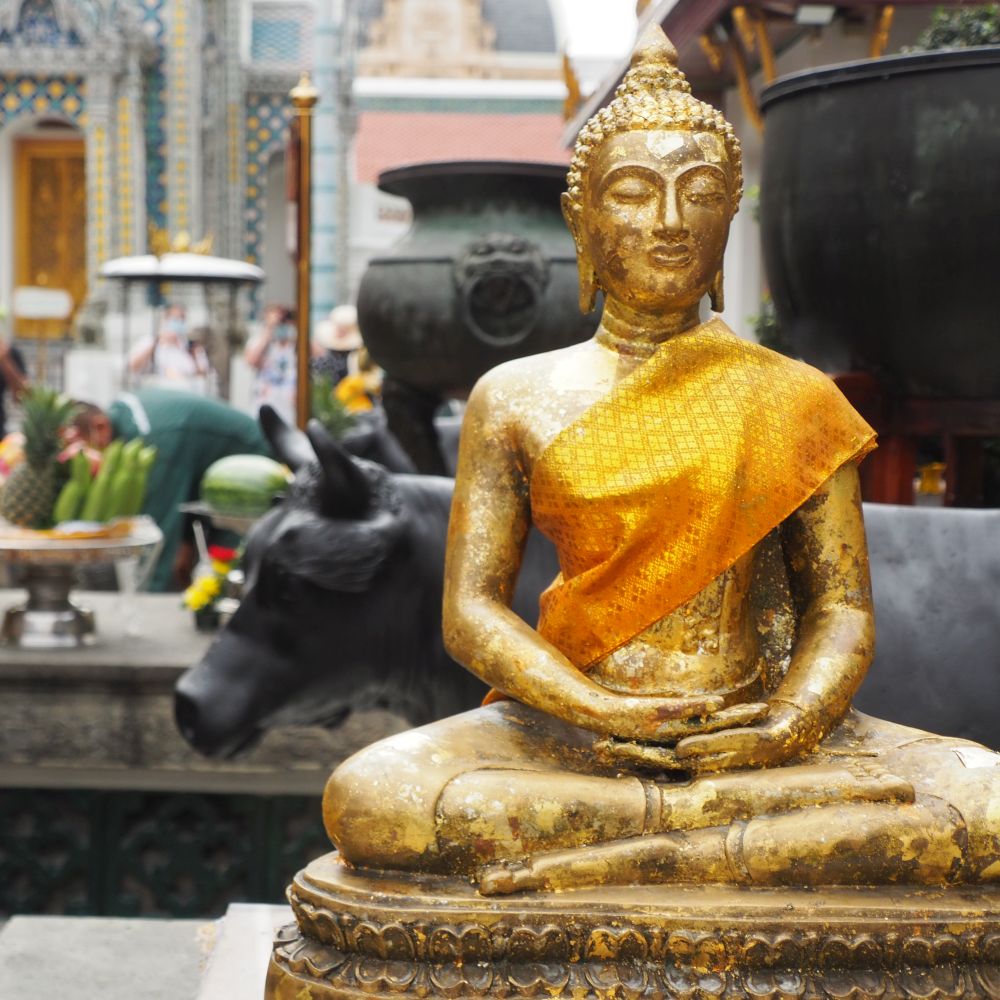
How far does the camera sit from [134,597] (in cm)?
784

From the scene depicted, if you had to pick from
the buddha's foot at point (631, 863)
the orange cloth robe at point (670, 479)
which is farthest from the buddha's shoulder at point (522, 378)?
the buddha's foot at point (631, 863)

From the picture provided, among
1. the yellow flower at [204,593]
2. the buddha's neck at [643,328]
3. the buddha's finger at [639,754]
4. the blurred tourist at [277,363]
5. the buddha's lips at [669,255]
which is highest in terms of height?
the buddha's lips at [669,255]

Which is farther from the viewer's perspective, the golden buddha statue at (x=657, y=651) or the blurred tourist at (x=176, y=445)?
the blurred tourist at (x=176, y=445)

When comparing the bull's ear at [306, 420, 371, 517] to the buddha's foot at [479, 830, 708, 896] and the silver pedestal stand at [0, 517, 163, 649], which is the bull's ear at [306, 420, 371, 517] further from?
the silver pedestal stand at [0, 517, 163, 649]

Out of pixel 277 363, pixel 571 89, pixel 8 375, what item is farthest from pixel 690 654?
pixel 277 363

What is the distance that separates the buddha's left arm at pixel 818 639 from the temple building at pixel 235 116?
13922mm

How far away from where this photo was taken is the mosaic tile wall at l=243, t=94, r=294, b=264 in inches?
893

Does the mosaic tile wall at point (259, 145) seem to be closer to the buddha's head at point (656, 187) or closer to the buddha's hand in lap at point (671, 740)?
the buddha's head at point (656, 187)

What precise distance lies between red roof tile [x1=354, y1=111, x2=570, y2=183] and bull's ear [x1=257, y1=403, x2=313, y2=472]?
62.1 feet

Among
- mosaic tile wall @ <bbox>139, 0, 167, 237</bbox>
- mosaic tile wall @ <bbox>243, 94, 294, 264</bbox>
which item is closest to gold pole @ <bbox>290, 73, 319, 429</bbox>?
mosaic tile wall @ <bbox>139, 0, 167, 237</bbox>

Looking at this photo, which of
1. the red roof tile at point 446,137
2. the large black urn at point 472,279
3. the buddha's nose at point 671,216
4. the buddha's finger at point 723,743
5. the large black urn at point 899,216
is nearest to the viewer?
the buddha's finger at point 723,743

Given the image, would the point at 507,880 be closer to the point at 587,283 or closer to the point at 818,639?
the point at 818,639

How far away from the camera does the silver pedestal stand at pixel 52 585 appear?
6590mm

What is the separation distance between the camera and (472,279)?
537cm
